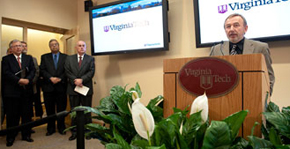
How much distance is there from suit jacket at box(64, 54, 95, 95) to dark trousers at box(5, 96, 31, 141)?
67 centimetres

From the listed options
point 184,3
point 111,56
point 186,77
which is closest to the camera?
point 186,77

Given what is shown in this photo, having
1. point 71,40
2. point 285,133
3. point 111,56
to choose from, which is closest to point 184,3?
point 111,56

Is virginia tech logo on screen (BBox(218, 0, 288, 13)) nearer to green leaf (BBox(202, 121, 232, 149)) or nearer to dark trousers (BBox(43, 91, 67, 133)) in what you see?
green leaf (BBox(202, 121, 232, 149))

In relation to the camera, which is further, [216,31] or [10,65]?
[10,65]

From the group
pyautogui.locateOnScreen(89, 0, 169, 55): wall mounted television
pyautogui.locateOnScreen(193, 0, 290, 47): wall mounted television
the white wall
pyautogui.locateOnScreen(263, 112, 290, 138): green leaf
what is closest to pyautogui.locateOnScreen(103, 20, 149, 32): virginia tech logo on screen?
pyautogui.locateOnScreen(89, 0, 169, 55): wall mounted television

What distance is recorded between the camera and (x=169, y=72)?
709 millimetres

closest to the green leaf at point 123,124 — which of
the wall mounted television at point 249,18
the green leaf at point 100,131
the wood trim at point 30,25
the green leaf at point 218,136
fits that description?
the green leaf at point 100,131

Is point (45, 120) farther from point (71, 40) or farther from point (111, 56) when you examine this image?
point (71, 40)

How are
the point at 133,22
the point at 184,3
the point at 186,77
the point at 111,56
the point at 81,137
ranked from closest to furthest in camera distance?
the point at 186,77 < the point at 81,137 < the point at 184,3 < the point at 133,22 < the point at 111,56

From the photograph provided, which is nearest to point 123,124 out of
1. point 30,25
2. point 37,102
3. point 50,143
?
point 50,143

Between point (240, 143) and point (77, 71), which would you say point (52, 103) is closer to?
point (77, 71)

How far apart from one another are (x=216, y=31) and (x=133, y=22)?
4.34ft

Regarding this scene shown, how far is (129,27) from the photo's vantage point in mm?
3453

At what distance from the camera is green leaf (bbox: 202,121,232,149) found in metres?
0.47
